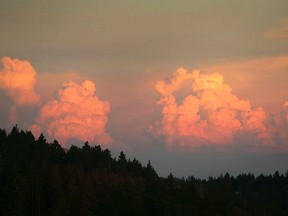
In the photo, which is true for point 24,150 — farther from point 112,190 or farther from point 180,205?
point 180,205

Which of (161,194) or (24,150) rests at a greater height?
(24,150)

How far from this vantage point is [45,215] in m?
105

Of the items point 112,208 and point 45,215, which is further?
point 112,208

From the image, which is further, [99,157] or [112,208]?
[99,157]

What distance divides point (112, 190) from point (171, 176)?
4014cm

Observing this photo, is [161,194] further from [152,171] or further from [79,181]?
[152,171]

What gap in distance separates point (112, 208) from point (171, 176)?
48.2 m

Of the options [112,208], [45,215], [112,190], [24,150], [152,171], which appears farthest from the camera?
[152,171]

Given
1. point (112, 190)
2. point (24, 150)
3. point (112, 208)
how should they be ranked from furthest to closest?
point (24, 150) < point (112, 190) < point (112, 208)

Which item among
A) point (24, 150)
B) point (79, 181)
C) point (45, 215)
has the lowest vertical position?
point (45, 215)

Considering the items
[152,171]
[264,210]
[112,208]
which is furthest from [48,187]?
[264,210]

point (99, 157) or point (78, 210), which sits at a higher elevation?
point (99, 157)

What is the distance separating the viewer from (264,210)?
185375 millimetres

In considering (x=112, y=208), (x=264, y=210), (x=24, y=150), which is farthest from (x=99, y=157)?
(x=112, y=208)
